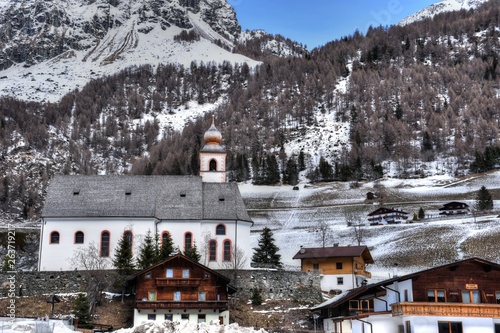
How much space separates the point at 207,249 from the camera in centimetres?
6912

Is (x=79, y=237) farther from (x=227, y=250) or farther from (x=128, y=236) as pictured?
(x=227, y=250)

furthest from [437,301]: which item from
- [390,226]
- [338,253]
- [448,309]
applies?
[390,226]

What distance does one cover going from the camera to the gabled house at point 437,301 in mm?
40844

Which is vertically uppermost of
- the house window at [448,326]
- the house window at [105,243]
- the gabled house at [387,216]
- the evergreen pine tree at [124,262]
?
the gabled house at [387,216]

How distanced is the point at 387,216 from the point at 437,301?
217 feet

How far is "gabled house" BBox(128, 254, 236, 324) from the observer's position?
52625 millimetres

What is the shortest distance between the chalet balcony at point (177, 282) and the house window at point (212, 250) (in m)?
15.4

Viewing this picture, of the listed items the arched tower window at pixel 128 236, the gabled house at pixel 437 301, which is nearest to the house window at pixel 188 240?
the arched tower window at pixel 128 236

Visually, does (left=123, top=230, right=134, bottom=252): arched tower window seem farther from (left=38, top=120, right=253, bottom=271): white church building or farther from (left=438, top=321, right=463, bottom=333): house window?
(left=438, top=321, right=463, bottom=333): house window

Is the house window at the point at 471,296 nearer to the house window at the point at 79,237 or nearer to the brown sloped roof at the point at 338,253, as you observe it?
the brown sloped roof at the point at 338,253

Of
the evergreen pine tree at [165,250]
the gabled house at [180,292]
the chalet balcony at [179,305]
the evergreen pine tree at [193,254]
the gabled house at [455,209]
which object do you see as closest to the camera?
the chalet balcony at [179,305]

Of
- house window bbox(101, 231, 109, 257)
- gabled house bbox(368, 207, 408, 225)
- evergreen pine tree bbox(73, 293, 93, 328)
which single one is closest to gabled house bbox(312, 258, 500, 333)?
evergreen pine tree bbox(73, 293, 93, 328)

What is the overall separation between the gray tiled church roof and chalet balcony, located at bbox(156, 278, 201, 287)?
54.6ft

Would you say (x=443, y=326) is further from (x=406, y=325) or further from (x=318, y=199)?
(x=318, y=199)
